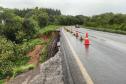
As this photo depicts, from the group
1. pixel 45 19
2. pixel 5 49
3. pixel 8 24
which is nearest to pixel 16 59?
pixel 5 49

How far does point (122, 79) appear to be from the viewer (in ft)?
26.9

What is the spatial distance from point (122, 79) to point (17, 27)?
79004mm

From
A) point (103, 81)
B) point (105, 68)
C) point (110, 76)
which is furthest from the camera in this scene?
point (105, 68)

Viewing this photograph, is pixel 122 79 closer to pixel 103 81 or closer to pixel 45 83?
pixel 103 81

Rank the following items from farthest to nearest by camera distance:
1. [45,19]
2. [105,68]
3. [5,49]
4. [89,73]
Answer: [45,19] < [5,49] < [105,68] < [89,73]

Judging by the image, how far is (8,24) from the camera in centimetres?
8850

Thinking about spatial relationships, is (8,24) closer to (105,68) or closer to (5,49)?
(5,49)

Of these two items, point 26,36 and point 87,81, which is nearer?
point 87,81

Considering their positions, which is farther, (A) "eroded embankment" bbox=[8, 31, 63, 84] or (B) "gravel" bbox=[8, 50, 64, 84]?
(A) "eroded embankment" bbox=[8, 31, 63, 84]

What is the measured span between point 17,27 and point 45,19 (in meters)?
78.4

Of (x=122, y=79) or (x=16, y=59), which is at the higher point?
(x=122, y=79)

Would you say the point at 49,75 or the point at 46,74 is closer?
the point at 49,75

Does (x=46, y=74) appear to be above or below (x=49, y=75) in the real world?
below

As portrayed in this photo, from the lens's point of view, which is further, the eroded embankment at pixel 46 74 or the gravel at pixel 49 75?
the eroded embankment at pixel 46 74
